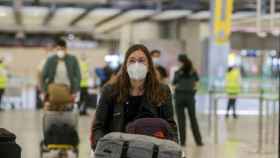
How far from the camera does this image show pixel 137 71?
4840 mm

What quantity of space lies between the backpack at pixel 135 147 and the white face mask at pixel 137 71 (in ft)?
1.92

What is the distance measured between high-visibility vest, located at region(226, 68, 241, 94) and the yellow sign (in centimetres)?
129

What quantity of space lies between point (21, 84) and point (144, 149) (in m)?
20.3

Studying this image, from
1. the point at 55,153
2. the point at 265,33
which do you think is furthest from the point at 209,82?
the point at 55,153

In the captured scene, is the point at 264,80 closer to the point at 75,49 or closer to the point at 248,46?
the point at 248,46

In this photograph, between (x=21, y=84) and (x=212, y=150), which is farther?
(x=21, y=84)

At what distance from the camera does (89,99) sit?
22000 mm

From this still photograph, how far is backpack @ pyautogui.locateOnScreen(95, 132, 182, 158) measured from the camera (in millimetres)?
4262

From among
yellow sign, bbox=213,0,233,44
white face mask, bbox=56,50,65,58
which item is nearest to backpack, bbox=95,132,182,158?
white face mask, bbox=56,50,65,58

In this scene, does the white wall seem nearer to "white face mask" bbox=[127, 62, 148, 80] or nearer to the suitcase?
"white face mask" bbox=[127, 62, 148, 80]

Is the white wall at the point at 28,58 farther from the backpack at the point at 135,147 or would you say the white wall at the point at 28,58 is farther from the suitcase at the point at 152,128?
the backpack at the point at 135,147

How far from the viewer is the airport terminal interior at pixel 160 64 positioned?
11125mm

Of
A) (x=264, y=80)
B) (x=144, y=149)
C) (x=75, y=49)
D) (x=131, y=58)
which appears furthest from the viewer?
(x=75, y=49)

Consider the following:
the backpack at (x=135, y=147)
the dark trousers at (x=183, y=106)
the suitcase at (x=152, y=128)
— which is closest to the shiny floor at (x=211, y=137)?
the dark trousers at (x=183, y=106)
